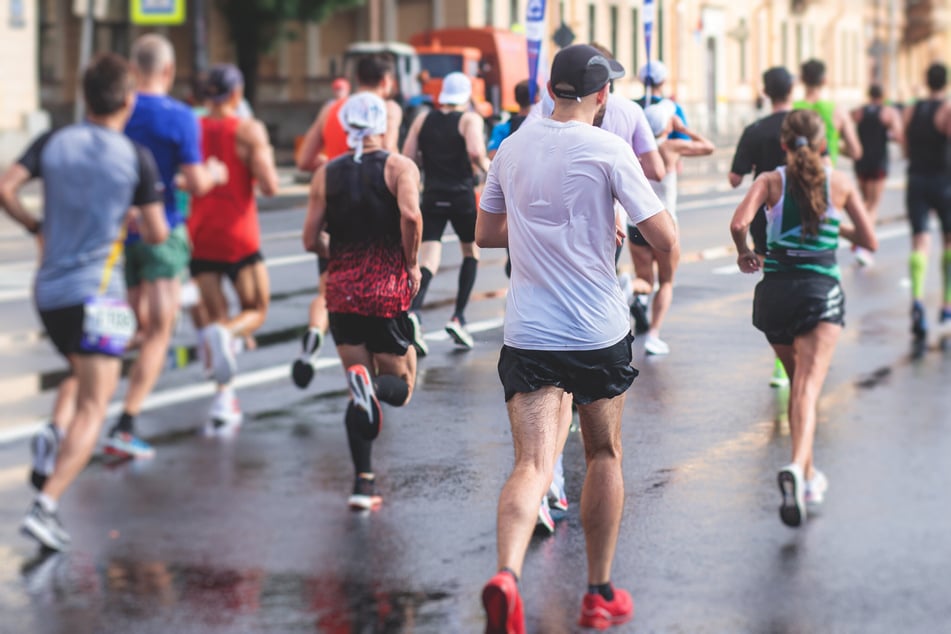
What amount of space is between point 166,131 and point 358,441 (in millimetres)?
1807

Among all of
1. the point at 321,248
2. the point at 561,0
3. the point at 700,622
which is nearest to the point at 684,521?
the point at 700,622

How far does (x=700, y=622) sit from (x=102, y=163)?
2818 millimetres

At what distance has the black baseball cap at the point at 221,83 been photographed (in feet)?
32.9

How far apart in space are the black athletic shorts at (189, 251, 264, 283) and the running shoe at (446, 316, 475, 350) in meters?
1.97

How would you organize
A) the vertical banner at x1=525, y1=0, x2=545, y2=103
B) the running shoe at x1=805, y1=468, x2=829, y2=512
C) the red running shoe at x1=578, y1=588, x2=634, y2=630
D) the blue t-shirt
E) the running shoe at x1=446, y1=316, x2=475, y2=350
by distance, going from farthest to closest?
the running shoe at x1=446, y1=316, x2=475, y2=350 < the blue t-shirt < the running shoe at x1=805, y1=468, x2=829, y2=512 < the red running shoe at x1=578, y1=588, x2=634, y2=630 < the vertical banner at x1=525, y1=0, x2=545, y2=103

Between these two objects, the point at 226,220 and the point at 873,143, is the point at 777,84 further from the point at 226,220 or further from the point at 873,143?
the point at 873,143

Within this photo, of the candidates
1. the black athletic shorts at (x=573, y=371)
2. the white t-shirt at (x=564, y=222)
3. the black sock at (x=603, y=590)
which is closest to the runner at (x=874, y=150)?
the black sock at (x=603, y=590)

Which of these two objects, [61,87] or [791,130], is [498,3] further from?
[791,130]

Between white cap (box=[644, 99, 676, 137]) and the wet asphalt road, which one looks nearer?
white cap (box=[644, 99, 676, 137])

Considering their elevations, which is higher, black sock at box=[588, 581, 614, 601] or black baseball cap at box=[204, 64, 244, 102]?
black baseball cap at box=[204, 64, 244, 102]

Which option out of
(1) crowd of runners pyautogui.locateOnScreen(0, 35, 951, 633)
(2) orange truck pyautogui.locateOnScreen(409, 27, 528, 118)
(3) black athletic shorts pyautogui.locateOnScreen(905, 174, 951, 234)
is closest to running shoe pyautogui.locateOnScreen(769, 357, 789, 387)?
(1) crowd of runners pyautogui.locateOnScreen(0, 35, 951, 633)

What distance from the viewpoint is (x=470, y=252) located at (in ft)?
39.9

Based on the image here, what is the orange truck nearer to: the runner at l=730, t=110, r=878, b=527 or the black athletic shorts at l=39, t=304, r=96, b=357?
the runner at l=730, t=110, r=878, b=527

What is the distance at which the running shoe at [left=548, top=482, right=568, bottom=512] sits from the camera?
7.62 m
